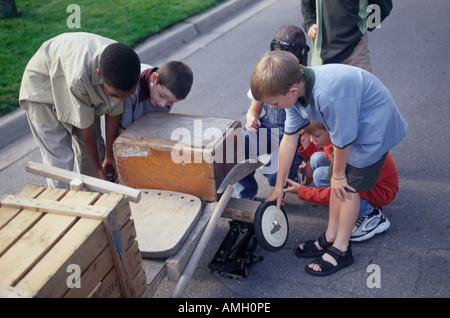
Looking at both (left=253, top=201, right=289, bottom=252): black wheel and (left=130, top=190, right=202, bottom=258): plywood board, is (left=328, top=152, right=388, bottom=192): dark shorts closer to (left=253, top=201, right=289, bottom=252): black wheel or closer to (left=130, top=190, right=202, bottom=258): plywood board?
(left=253, top=201, right=289, bottom=252): black wheel

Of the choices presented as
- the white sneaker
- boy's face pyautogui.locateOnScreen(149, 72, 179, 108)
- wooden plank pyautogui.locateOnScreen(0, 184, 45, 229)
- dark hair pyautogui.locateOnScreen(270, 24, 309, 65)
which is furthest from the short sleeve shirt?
the white sneaker

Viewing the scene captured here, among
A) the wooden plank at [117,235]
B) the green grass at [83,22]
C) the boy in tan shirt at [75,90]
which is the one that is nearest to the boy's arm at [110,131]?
the boy in tan shirt at [75,90]

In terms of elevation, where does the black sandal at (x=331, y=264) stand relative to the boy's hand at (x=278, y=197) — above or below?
below

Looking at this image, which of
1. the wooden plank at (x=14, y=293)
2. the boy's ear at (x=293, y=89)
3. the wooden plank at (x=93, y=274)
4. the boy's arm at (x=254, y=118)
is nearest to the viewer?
the wooden plank at (x=14, y=293)

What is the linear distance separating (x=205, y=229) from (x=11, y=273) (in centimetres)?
97

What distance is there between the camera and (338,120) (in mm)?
2238

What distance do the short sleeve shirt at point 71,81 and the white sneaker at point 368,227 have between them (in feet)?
5.33

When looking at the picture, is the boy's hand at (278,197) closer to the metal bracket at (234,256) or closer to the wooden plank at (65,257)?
the metal bracket at (234,256)

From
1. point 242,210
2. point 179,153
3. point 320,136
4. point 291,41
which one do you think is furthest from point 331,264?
point 291,41

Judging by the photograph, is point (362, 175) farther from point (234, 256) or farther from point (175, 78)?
point (175, 78)

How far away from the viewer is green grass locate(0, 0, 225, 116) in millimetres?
5641

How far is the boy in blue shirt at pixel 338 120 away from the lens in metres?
2.21

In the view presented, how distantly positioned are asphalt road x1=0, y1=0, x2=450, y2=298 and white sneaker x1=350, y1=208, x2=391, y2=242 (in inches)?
2.0
